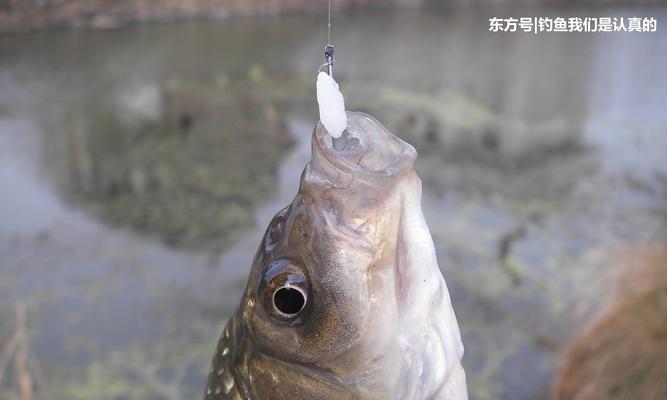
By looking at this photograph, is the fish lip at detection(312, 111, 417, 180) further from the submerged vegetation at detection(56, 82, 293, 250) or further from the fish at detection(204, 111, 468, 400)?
the submerged vegetation at detection(56, 82, 293, 250)

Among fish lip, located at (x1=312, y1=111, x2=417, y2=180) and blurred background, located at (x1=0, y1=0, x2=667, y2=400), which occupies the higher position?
fish lip, located at (x1=312, y1=111, x2=417, y2=180)

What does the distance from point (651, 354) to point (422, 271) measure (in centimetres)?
263

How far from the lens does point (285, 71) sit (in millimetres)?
12984

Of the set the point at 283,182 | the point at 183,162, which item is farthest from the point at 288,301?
the point at 183,162

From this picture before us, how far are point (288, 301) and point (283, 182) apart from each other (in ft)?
22.5

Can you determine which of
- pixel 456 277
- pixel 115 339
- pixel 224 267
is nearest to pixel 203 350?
pixel 115 339

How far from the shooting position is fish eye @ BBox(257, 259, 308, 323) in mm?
1304

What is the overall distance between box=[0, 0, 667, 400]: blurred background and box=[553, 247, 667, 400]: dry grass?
0.05 feet

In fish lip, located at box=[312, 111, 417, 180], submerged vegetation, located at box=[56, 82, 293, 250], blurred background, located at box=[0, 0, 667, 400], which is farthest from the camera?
submerged vegetation, located at box=[56, 82, 293, 250]

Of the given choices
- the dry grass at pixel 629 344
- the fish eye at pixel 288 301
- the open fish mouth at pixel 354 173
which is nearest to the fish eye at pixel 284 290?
the fish eye at pixel 288 301

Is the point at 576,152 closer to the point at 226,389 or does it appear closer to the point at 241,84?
the point at 241,84

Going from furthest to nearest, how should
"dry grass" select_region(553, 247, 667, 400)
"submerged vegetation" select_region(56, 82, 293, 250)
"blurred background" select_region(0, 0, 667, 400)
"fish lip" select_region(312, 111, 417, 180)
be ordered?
1. "submerged vegetation" select_region(56, 82, 293, 250)
2. "blurred background" select_region(0, 0, 667, 400)
3. "dry grass" select_region(553, 247, 667, 400)
4. "fish lip" select_region(312, 111, 417, 180)

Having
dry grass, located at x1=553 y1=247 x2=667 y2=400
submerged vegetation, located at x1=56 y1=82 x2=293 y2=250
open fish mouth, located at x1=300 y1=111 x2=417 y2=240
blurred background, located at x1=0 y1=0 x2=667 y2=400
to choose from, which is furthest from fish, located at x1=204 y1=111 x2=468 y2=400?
submerged vegetation, located at x1=56 y1=82 x2=293 y2=250

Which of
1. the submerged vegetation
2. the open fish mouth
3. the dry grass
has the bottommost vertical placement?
the submerged vegetation
